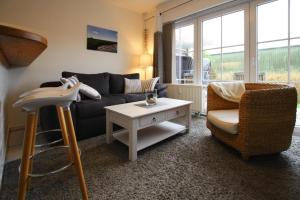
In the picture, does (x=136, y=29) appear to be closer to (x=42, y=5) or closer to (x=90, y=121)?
(x=42, y=5)

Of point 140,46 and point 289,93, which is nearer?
point 289,93

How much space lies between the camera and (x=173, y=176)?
1.37 metres

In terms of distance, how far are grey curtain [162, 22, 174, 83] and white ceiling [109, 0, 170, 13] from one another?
51cm

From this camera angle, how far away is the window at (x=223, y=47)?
2.85 metres

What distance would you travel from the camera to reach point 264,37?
2570 mm

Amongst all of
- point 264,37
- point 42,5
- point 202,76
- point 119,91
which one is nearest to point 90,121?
point 119,91

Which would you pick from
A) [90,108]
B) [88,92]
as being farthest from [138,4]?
[90,108]

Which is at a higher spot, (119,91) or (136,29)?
(136,29)

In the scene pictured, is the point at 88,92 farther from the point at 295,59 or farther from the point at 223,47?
the point at 295,59

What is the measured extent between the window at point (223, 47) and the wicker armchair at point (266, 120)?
1.46 m

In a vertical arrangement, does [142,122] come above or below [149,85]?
below

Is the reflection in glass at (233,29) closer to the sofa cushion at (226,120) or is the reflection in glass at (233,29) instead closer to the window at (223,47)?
the window at (223,47)

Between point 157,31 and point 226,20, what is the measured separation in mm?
1461

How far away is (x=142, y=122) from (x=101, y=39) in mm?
2449
